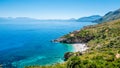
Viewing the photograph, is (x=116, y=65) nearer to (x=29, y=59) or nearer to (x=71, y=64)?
(x=71, y=64)

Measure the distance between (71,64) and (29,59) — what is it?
7001 cm

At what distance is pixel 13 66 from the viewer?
11356 centimetres

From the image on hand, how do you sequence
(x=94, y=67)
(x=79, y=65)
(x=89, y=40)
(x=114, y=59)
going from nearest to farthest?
(x=94, y=67), (x=79, y=65), (x=114, y=59), (x=89, y=40)

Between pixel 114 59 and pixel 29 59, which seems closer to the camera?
pixel 114 59

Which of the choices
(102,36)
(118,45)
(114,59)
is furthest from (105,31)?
(114,59)

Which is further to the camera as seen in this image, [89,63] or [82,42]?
[82,42]

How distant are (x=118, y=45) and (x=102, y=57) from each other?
55694 mm

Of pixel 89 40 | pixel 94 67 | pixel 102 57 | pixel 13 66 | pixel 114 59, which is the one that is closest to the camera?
pixel 94 67

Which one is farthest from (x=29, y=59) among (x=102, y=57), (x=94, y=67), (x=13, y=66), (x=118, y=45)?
(x=94, y=67)

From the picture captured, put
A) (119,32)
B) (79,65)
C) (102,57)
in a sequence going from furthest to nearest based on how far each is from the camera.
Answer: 1. (119,32)
2. (102,57)
3. (79,65)

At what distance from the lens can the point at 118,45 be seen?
133 meters

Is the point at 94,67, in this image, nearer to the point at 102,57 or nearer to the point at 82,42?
the point at 102,57

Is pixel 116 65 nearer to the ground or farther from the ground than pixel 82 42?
farther from the ground

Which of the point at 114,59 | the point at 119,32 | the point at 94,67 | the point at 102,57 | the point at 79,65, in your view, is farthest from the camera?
the point at 119,32
